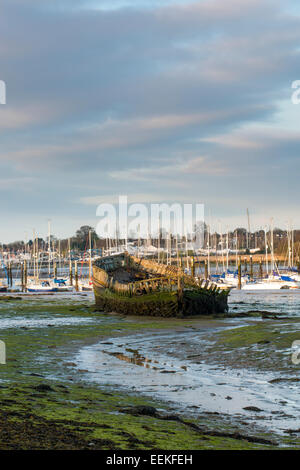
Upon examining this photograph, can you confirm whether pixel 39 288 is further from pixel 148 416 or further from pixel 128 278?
pixel 148 416

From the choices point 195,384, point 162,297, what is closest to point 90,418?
point 195,384

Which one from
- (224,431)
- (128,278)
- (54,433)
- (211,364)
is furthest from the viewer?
(128,278)

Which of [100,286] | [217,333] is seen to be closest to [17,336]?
[217,333]

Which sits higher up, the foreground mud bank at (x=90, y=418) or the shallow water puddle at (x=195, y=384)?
the foreground mud bank at (x=90, y=418)

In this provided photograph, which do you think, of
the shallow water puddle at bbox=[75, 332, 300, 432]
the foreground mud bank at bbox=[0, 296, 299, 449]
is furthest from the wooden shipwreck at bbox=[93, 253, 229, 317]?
the foreground mud bank at bbox=[0, 296, 299, 449]

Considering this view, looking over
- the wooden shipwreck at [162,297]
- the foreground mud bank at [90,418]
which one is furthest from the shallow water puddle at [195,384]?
the wooden shipwreck at [162,297]

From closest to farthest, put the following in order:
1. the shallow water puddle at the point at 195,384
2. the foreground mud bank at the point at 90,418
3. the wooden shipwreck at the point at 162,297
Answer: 1. the foreground mud bank at the point at 90,418
2. the shallow water puddle at the point at 195,384
3. the wooden shipwreck at the point at 162,297

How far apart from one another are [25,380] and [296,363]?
7.74m

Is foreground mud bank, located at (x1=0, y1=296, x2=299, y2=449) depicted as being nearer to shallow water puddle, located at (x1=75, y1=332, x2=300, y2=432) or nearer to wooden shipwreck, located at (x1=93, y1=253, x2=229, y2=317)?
shallow water puddle, located at (x1=75, y1=332, x2=300, y2=432)

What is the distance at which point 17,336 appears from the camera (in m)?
26.5

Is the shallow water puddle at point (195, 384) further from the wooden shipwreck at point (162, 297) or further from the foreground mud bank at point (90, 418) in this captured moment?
the wooden shipwreck at point (162, 297)

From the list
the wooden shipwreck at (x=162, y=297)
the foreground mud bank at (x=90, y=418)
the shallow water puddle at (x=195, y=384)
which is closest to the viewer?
the foreground mud bank at (x=90, y=418)

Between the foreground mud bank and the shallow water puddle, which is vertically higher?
the foreground mud bank

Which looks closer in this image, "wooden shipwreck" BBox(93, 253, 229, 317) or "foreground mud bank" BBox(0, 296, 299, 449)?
"foreground mud bank" BBox(0, 296, 299, 449)
